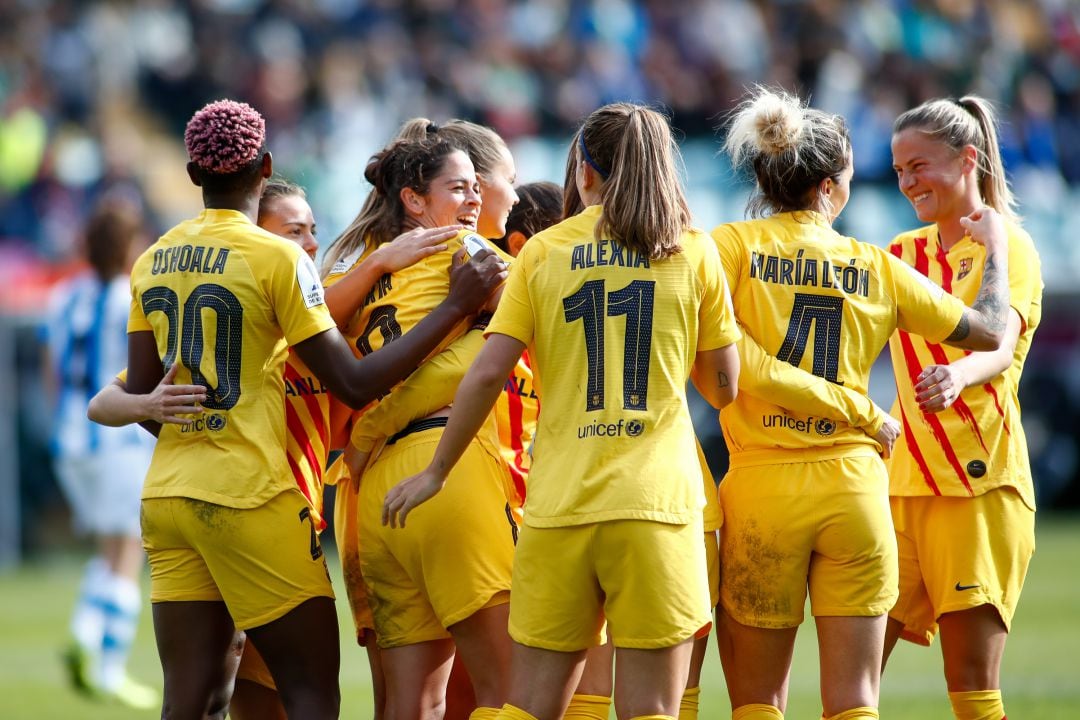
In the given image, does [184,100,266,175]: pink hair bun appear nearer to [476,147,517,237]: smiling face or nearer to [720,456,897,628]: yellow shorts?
[476,147,517,237]: smiling face

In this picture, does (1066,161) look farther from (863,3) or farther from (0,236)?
(0,236)

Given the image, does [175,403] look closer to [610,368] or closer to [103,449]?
[610,368]

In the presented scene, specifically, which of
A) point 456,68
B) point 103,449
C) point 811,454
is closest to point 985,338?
point 811,454

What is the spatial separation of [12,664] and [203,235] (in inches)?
261

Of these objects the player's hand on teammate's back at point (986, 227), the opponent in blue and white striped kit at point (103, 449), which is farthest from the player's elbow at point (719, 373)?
the opponent in blue and white striped kit at point (103, 449)

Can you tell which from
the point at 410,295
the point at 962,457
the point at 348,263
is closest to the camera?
the point at 410,295

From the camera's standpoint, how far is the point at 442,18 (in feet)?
60.3

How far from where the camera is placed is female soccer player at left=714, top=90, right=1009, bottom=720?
451 cm

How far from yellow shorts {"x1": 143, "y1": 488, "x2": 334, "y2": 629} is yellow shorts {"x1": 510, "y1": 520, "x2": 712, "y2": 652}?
72cm

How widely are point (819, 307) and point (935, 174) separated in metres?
0.99

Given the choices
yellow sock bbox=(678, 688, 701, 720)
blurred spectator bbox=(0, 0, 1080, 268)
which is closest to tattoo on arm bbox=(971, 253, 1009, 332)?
yellow sock bbox=(678, 688, 701, 720)

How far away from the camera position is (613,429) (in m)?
4.04

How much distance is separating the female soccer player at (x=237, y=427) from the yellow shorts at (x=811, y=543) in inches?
45.9

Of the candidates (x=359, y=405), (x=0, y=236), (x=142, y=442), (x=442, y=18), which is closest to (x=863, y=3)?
(x=442, y=18)
